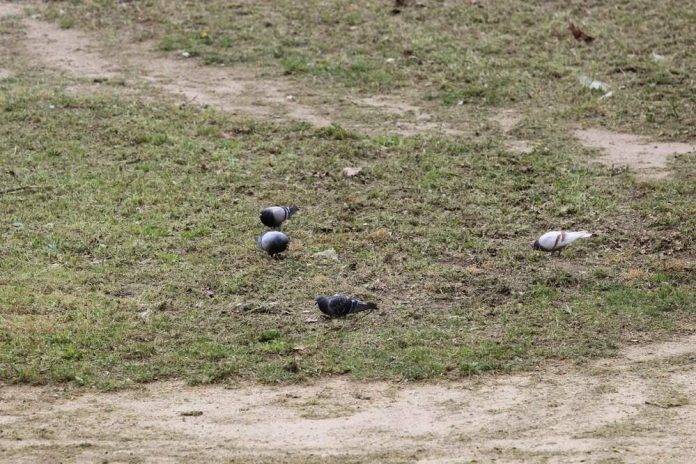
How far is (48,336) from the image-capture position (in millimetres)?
7121

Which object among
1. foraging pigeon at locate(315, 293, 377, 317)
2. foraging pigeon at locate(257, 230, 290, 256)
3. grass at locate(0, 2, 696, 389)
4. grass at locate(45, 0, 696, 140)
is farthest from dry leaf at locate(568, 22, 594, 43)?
foraging pigeon at locate(315, 293, 377, 317)

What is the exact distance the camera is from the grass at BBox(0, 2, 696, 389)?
6.99 meters

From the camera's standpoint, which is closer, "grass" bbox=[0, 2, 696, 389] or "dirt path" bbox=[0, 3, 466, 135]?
"grass" bbox=[0, 2, 696, 389]

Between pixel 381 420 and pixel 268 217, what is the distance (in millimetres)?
2859

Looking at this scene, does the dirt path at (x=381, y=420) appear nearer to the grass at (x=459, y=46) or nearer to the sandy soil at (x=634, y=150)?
the sandy soil at (x=634, y=150)

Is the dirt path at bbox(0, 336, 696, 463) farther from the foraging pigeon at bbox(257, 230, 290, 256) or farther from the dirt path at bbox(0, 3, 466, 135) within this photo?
the dirt path at bbox(0, 3, 466, 135)

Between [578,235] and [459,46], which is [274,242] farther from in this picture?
[459,46]

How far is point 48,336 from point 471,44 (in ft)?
24.6

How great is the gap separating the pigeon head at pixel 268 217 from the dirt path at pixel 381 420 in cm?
229

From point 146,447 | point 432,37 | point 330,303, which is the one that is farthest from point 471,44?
point 146,447

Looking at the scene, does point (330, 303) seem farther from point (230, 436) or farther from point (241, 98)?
point (241, 98)

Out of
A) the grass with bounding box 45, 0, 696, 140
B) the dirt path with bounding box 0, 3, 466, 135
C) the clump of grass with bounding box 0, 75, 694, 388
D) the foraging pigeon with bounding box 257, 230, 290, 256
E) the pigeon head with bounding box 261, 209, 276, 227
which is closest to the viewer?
the clump of grass with bounding box 0, 75, 694, 388

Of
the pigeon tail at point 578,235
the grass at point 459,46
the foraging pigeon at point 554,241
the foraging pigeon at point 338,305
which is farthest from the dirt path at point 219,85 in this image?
the foraging pigeon at point 338,305

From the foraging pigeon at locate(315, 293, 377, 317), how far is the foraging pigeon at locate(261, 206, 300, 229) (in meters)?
1.39
